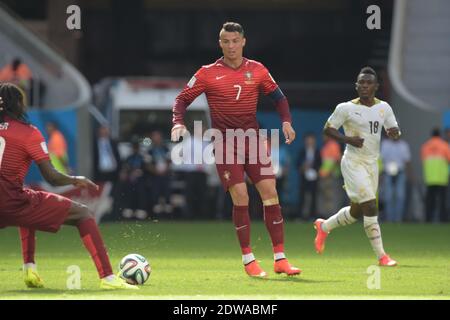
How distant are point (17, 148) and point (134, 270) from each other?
1674 millimetres

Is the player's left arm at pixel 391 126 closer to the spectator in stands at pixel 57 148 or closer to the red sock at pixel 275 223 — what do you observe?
the red sock at pixel 275 223

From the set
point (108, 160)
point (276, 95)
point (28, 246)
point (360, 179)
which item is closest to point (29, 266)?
point (28, 246)

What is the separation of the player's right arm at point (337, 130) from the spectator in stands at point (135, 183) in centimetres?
1151

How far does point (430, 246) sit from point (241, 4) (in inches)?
933

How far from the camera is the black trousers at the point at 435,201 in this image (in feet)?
88.1

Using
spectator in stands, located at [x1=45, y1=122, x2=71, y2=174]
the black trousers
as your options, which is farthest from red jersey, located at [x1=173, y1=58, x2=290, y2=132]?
the black trousers

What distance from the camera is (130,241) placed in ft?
71.1

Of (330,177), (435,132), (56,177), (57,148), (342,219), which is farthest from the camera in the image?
(330,177)

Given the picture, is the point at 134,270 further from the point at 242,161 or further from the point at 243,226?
the point at 242,161

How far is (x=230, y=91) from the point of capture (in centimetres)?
1396

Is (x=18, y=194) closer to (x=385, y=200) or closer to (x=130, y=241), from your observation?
(x=130, y=241)

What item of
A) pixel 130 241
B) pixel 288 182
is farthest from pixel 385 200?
pixel 130 241

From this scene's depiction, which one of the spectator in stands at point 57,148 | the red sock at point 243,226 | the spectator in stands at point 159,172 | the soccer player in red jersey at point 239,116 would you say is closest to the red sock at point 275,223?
the soccer player in red jersey at point 239,116

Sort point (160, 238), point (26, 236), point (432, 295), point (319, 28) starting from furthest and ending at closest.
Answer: point (319, 28) < point (160, 238) < point (26, 236) < point (432, 295)
